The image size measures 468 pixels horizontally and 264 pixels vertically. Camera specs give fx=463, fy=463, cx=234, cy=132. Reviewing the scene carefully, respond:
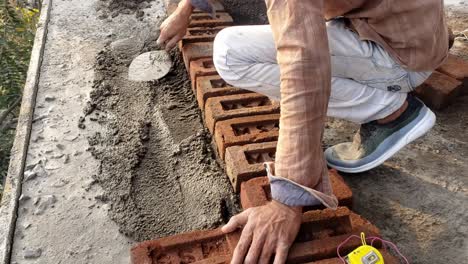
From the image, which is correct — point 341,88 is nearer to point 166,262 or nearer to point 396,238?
point 396,238

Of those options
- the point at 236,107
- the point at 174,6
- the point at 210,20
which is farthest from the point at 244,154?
the point at 174,6

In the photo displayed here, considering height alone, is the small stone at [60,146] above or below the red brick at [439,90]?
below

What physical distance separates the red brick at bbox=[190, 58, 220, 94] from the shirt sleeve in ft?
3.92

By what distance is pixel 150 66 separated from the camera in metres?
3.28

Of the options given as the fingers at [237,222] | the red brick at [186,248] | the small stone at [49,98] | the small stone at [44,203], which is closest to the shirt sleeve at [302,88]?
the fingers at [237,222]

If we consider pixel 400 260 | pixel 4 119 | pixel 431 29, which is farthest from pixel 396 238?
pixel 4 119

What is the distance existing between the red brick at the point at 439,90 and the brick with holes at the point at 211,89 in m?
1.15

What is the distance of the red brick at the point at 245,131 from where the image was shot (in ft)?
8.00

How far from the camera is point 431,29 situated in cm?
216

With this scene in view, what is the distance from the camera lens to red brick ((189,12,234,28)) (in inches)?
137

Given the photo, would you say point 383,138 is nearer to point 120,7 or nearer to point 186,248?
point 186,248

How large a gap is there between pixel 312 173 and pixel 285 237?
0.85 feet

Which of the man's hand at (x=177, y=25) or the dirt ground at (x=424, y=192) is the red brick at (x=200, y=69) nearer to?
the man's hand at (x=177, y=25)

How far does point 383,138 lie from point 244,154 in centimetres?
72
